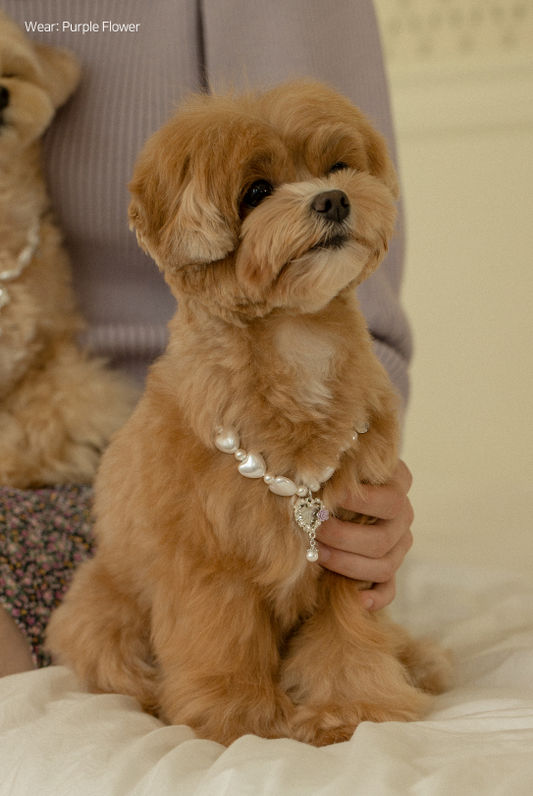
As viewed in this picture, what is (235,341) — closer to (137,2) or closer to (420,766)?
(420,766)

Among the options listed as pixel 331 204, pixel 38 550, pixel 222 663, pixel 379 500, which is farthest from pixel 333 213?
pixel 38 550

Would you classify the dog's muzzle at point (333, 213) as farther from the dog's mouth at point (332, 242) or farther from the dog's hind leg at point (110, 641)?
the dog's hind leg at point (110, 641)

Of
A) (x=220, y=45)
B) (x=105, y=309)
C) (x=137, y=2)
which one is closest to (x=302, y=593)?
(x=105, y=309)

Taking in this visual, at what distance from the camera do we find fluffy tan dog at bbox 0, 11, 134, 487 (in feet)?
4.31

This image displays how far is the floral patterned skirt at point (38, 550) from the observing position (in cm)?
111

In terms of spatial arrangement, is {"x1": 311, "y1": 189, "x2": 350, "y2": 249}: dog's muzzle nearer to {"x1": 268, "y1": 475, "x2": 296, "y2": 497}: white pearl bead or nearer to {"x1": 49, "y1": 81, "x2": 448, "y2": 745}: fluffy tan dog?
{"x1": 49, "y1": 81, "x2": 448, "y2": 745}: fluffy tan dog

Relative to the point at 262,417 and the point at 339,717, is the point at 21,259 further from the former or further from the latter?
the point at 339,717

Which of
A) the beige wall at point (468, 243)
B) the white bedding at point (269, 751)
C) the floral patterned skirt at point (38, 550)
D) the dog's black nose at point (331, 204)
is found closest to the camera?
the white bedding at point (269, 751)

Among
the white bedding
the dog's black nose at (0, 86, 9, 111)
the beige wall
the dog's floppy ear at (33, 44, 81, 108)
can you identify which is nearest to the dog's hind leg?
the white bedding

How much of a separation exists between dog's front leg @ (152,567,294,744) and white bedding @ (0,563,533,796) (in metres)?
0.04

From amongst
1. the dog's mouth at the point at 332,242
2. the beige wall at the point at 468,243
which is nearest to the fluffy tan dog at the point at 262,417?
the dog's mouth at the point at 332,242

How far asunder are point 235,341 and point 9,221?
2.20 ft

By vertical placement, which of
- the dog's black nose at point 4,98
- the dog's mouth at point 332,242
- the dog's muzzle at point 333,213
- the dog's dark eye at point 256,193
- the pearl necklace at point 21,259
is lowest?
the pearl necklace at point 21,259

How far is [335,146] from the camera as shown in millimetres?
867
